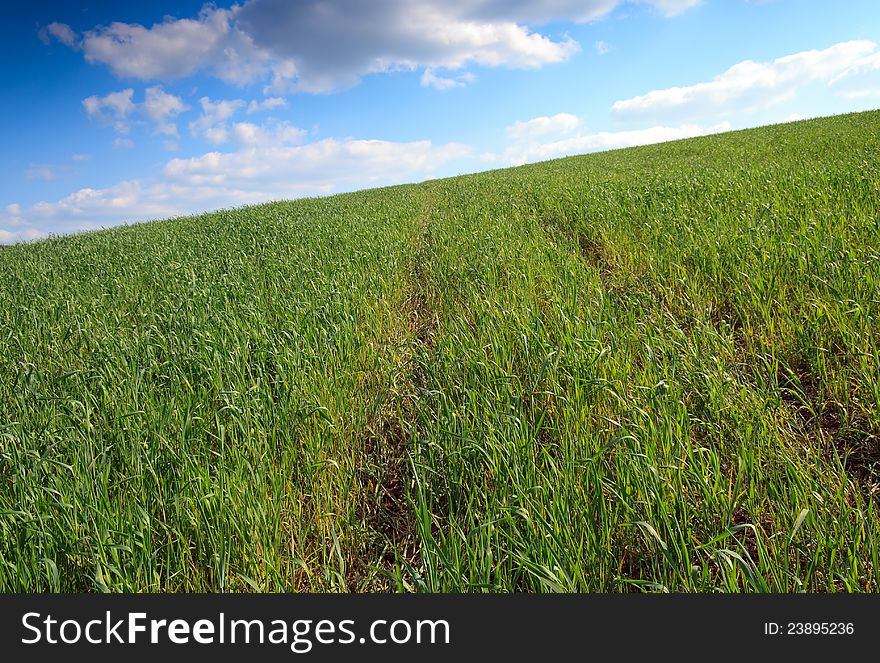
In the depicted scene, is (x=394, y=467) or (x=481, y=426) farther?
(x=394, y=467)

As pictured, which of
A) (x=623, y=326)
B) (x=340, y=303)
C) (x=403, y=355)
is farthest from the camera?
(x=340, y=303)

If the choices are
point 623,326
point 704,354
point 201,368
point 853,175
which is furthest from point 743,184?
point 201,368

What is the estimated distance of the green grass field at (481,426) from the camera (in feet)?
6.24

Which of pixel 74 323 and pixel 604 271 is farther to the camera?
pixel 604 271

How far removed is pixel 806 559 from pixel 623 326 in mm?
2201

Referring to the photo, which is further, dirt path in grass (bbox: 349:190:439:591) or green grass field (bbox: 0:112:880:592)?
dirt path in grass (bbox: 349:190:439:591)

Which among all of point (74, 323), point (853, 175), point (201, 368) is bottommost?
point (201, 368)

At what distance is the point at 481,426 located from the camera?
250cm

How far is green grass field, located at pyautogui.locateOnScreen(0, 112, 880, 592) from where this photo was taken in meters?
1.90

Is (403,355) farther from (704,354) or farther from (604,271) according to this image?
(604,271)

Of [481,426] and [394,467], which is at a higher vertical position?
[481,426]

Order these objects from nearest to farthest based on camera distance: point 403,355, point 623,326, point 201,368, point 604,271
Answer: point 201,368, point 623,326, point 403,355, point 604,271

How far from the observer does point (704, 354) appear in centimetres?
299

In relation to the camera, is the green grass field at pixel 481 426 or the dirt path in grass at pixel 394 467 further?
the dirt path in grass at pixel 394 467
